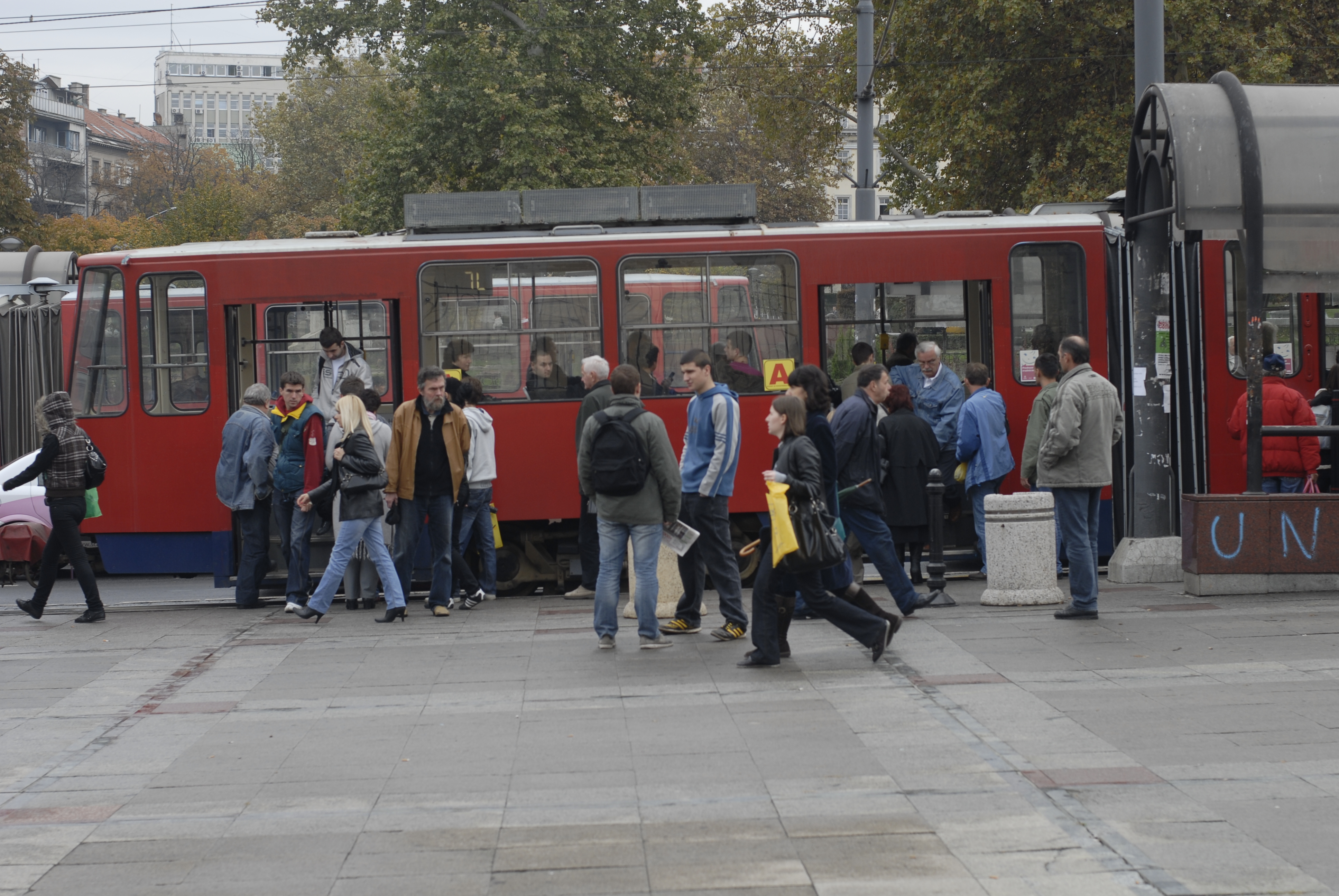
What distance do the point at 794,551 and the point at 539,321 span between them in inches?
177

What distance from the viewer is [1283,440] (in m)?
11.7

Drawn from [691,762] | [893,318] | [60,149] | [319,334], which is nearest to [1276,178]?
[893,318]

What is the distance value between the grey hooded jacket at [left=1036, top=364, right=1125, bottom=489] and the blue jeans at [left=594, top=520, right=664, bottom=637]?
2.75m

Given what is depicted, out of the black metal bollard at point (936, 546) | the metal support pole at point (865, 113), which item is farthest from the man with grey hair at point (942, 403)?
the metal support pole at point (865, 113)

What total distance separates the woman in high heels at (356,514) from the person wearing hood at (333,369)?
80 centimetres

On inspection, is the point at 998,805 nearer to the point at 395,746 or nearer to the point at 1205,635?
the point at 395,746

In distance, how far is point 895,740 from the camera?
6.71 metres

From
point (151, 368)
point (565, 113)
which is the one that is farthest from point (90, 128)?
point (151, 368)

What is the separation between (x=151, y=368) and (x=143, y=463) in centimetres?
79

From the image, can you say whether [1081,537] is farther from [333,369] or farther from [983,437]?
[333,369]

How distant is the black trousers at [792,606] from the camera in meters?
8.27

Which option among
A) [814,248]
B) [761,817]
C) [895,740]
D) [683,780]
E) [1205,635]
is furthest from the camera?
[814,248]

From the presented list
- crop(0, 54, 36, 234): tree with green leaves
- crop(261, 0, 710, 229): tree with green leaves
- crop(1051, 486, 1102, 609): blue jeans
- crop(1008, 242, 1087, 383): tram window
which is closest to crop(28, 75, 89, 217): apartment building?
crop(0, 54, 36, 234): tree with green leaves

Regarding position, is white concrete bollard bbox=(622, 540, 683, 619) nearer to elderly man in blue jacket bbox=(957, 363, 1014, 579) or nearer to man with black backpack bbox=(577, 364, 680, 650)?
man with black backpack bbox=(577, 364, 680, 650)
